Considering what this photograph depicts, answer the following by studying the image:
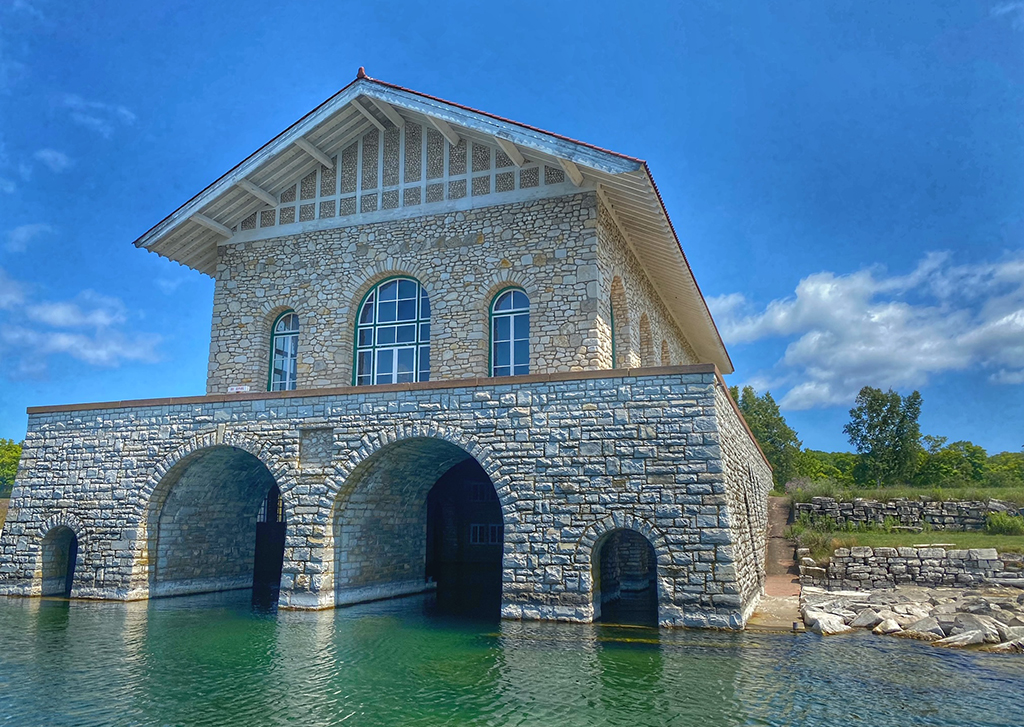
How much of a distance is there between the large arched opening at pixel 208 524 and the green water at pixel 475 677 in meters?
3.04

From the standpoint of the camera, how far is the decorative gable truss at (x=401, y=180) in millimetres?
16438

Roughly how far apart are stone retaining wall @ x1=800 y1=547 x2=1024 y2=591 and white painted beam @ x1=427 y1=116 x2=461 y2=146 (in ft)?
40.2

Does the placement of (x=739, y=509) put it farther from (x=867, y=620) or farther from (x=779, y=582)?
(x=779, y=582)

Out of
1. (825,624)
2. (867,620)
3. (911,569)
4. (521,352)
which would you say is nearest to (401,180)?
(521,352)

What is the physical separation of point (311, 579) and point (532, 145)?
933cm

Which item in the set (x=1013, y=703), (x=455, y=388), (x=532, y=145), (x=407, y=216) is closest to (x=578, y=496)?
(x=455, y=388)

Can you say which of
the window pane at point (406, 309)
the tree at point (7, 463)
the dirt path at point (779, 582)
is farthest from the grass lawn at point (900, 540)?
the tree at point (7, 463)

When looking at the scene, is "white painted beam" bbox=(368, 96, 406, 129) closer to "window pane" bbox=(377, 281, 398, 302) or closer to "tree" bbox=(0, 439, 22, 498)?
"window pane" bbox=(377, 281, 398, 302)

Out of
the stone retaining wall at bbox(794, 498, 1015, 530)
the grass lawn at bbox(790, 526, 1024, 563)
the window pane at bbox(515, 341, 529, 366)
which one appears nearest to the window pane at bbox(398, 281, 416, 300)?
the window pane at bbox(515, 341, 529, 366)

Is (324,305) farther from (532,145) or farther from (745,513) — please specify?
(745,513)

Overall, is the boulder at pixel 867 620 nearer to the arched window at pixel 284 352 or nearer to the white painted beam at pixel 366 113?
the arched window at pixel 284 352

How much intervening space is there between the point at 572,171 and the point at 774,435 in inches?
1229

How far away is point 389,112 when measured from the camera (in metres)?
17.2

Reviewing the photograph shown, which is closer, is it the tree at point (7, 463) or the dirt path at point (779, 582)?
the dirt path at point (779, 582)
